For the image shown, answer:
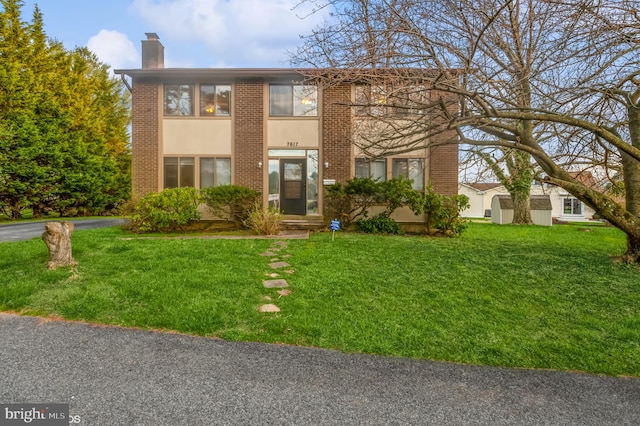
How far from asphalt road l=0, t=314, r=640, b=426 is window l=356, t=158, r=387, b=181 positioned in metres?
9.39

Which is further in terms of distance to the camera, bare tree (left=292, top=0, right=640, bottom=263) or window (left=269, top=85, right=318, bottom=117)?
window (left=269, top=85, right=318, bottom=117)

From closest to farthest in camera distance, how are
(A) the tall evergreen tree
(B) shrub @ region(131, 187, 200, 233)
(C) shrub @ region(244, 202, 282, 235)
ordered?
(C) shrub @ region(244, 202, 282, 235), (B) shrub @ region(131, 187, 200, 233), (A) the tall evergreen tree

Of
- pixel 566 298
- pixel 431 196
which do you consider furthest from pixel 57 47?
pixel 566 298

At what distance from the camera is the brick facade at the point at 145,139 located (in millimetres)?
12273

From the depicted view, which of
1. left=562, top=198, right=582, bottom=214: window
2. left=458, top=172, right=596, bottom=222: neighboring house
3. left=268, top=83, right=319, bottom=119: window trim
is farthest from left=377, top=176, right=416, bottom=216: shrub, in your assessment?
left=562, top=198, right=582, bottom=214: window

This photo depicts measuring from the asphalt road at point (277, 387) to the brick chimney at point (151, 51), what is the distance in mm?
11683

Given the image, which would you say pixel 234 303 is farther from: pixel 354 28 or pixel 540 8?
pixel 540 8

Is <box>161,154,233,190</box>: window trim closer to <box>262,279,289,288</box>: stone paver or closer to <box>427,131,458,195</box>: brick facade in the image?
<box>427,131,458,195</box>: brick facade

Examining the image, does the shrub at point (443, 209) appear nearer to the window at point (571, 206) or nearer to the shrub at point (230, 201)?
the shrub at point (230, 201)

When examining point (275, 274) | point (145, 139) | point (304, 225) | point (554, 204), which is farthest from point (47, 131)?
point (554, 204)

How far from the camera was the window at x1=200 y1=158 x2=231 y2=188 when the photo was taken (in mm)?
12469

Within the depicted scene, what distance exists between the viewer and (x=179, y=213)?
10.4 metres

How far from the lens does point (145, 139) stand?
40.3 feet

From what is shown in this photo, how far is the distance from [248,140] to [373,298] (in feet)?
29.4
